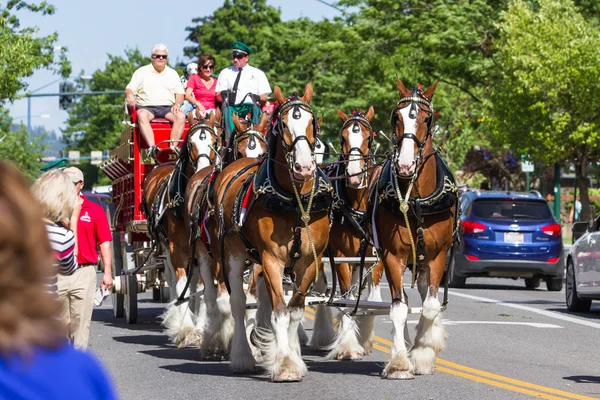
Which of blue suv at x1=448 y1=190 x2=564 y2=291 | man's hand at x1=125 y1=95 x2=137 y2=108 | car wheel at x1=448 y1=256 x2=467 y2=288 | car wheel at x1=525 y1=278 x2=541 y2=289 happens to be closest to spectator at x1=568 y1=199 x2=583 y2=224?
car wheel at x1=525 y1=278 x2=541 y2=289

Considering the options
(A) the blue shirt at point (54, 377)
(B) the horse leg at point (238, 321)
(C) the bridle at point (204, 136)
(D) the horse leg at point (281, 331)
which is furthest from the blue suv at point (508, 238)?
(A) the blue shirt at point (54, 377)

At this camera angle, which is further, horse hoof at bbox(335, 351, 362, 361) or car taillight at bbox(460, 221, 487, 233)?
car taillight at bbox(460, 221, 487, 233)

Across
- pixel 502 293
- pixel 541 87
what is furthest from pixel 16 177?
pixel 541 87

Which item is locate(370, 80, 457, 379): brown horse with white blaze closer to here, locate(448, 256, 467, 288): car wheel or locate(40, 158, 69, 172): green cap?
locate(40, 158, 69, 172): green cap

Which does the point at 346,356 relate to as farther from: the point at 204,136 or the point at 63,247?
the point at 63,247

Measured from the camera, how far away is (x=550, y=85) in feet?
122

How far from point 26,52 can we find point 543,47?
47.6 feet

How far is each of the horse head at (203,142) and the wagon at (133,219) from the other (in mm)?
1626

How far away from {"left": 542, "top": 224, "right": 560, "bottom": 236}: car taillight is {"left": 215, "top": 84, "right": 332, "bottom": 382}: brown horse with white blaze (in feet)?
45.6

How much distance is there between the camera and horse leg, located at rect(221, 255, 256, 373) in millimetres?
11297

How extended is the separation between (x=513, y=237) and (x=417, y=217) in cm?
1341

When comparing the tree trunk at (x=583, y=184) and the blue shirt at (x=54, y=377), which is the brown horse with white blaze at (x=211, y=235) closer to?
the blue shirt at (x=54, y=377)

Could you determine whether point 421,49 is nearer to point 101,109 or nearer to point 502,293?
point 502,293

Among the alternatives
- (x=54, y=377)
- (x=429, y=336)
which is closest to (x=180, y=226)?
(x=429, y=336)
